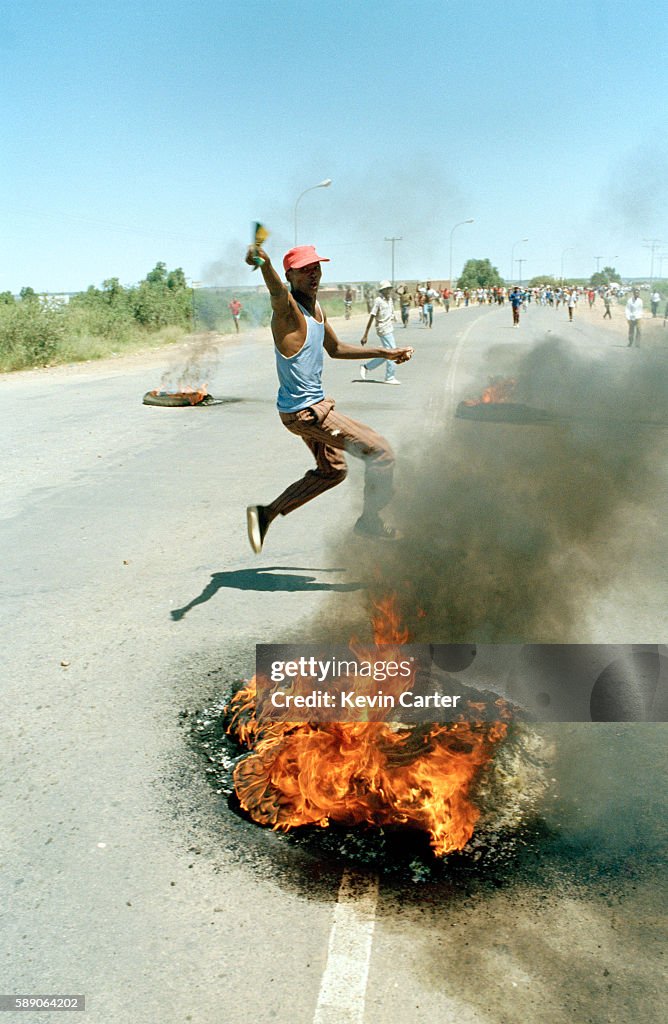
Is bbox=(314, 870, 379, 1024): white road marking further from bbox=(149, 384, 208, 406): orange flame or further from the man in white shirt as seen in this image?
the man in white shirt

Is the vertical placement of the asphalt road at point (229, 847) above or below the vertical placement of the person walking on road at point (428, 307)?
below

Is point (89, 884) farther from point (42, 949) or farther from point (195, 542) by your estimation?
point (195, 542)

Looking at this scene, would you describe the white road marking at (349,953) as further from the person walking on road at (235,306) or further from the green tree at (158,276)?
the green tree at (158,276)

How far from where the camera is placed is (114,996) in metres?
2.31

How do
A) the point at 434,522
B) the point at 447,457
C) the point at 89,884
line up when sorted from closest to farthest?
the point at 89,884
the point at 434,522
the point at 447,457

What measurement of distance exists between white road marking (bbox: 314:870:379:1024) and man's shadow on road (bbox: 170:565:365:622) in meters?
2.63

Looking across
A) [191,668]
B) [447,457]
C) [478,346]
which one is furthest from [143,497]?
[478,346]

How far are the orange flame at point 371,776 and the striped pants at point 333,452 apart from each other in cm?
206

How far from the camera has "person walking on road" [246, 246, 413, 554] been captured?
475 cm

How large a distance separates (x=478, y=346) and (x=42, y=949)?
967 inches

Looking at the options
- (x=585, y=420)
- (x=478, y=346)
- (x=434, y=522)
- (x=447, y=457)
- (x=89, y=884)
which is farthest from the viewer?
(x=478, y=346)

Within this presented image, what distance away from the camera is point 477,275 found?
268ft

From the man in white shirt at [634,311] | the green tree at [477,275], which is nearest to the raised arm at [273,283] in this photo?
the man in white shirt at [634,311]

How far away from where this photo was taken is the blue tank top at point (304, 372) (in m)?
4.90
